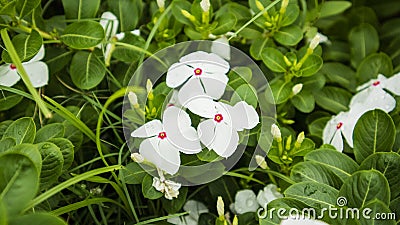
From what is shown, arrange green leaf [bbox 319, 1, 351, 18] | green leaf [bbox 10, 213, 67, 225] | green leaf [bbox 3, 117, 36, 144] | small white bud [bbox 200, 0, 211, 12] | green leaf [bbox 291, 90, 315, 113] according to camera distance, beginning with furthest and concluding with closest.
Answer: green leaf [bbox 319, 1, 351, 18]
green leaf [bbox 291, 90, 315, 113]
small white bud [bbox 200, 0, 211, 12]
green leaf [bbox 3, 117, 36, 144]
green leaf [bbox 10, 213, 67, 225]

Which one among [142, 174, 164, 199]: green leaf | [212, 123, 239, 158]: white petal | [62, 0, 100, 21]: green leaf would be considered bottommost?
[142, 174, 164, 199]: green leaf

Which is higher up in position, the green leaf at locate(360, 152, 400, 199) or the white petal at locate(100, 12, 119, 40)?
the white petal at locate(100, 12, 119, 40)

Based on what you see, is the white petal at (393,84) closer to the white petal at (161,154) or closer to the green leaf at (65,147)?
the white petal at (161,154)

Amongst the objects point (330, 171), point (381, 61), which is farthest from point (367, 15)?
point (330, 171)

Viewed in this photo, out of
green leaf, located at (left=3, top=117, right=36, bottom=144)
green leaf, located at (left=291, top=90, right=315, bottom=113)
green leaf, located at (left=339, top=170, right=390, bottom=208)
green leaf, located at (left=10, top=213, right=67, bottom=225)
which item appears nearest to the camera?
green leaf, located at (left=10, top=213, right=67, bottom=225)

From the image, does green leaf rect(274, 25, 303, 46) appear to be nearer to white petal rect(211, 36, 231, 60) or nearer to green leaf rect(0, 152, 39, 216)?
white petal rect(211, 36, 231, 60)

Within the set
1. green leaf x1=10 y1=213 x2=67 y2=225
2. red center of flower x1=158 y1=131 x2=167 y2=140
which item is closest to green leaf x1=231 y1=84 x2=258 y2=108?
red center of flower x1=158 y1=131 x2=167 y2=140
